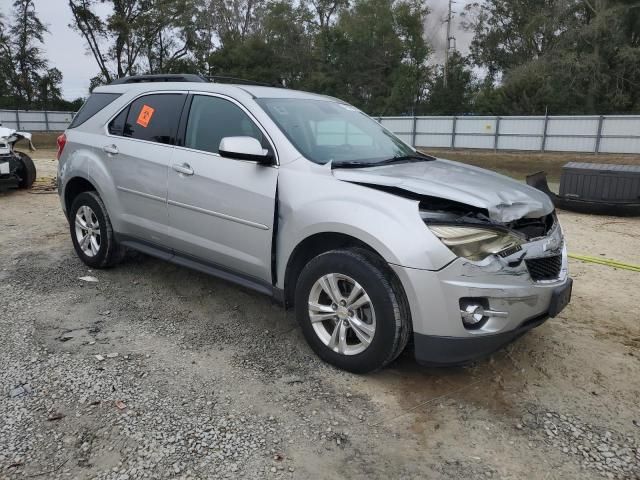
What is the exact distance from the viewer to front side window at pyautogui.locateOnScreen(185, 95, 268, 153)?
3762 mm

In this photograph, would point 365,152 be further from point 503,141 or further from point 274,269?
point 503,141

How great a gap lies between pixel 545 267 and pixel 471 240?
62cm

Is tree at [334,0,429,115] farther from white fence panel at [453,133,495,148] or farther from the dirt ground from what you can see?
the dirt ground

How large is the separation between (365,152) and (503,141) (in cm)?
2093

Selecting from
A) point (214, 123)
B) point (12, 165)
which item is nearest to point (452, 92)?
point (12, 165)

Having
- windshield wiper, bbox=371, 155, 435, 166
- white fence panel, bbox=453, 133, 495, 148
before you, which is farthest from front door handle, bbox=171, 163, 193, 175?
white fence panel, bbox=453, 133, 495, 148

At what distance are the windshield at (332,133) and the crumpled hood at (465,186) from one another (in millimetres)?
270

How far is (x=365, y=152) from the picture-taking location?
153 inches

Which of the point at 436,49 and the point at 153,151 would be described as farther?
the point at 436,49

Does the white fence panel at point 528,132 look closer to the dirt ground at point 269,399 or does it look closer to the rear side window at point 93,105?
the rear side window at point 93,105

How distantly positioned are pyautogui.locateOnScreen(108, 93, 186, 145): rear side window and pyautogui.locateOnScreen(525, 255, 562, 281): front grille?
2780mm

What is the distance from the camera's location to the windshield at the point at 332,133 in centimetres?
362

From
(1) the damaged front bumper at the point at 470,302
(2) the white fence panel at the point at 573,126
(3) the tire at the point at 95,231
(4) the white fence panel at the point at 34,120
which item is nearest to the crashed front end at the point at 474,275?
(1) the damaged front bumper at the point at 470,302

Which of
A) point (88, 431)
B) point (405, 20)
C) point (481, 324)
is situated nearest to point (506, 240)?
point (481, 324)
